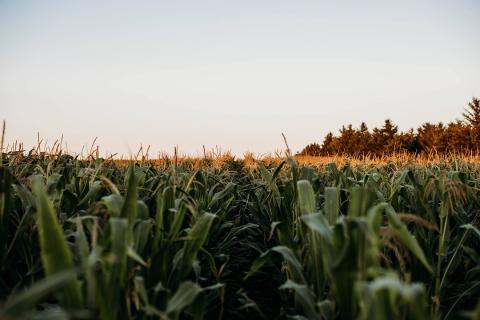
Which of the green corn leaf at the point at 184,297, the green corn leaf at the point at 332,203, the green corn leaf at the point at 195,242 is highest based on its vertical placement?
the green corn leaf at the point at 332,203

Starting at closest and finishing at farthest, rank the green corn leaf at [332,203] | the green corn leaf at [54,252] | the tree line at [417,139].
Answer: the green corn leaf at [54,252], the green corn leaf at [332,203], the tree line at [417,139]

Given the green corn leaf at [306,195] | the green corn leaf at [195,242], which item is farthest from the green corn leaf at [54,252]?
the green corn leaf at [306,195]

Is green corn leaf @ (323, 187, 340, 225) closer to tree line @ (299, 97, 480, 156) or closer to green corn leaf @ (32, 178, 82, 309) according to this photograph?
green corn leaf @ (32, 178, 82, 309)

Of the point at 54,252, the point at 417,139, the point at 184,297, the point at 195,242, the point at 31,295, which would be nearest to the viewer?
the point at 31,295

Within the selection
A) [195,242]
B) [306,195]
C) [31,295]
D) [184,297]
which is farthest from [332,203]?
[31,295]

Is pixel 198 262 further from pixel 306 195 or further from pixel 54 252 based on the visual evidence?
pixel 54 252

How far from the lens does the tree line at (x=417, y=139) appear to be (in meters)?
35.2

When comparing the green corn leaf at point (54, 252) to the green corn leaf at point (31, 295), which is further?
the green corn leaf at point (54, 252)

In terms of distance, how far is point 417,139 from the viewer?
45.4m

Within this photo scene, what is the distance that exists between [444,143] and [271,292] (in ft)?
136

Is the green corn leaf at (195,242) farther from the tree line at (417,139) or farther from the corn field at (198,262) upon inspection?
the tree line at (417,139)

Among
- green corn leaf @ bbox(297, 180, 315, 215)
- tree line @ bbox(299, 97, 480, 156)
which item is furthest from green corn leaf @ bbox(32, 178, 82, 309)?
tree line @ bbox(299, 97, 480, 156)

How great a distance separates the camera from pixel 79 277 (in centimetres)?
137

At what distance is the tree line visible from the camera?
3519 centimetres
